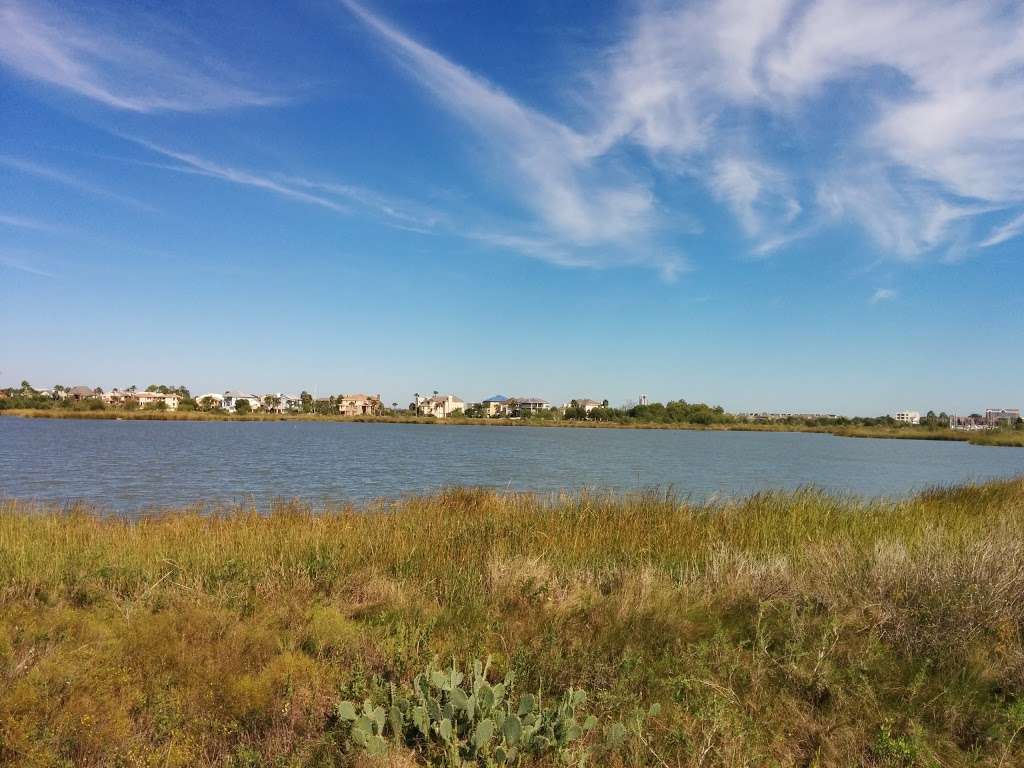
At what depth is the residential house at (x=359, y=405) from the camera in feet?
509

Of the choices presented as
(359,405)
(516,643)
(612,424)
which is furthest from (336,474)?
Result: (359,405)

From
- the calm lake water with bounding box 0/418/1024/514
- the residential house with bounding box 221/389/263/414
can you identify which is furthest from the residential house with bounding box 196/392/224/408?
the calm lake water with bounding box 0/418/1024/514

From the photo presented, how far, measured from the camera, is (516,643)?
4711mm

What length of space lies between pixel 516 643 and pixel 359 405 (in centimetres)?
16538


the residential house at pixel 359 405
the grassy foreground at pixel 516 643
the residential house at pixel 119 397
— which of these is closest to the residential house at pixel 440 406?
the residential house at pixel 359 405

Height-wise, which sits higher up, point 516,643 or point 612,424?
point 612,424

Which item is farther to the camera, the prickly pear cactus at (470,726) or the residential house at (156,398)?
the residential house at (156,398)

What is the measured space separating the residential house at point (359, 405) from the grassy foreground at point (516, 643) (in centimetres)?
14647

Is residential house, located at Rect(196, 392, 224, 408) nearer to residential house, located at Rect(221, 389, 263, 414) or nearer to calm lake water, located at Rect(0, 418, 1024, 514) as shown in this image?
residential house, located at Rect(221, 389, 263, 414)

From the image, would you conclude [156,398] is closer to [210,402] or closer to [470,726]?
[210,402]

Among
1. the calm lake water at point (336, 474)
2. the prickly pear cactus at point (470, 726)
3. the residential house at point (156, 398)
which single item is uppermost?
the residential house at point (156, 398)

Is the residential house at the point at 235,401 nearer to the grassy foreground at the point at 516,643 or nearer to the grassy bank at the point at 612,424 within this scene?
the grassy bank at the point at 612,424

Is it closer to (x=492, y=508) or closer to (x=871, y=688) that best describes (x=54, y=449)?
A: (x=492, y=508)

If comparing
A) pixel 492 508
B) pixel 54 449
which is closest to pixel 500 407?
pixel 54 449
